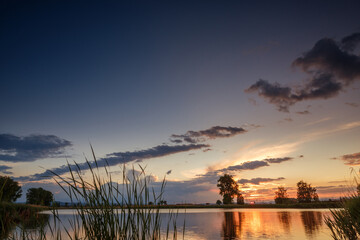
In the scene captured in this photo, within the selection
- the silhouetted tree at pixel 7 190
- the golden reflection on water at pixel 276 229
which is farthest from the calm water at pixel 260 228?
the silhouetted tree at pixel 7 190

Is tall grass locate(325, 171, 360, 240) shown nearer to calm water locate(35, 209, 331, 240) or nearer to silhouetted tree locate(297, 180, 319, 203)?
calm water locate(35, 209, 331, 240)

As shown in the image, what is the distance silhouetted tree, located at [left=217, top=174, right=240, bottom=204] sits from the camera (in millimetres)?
118075

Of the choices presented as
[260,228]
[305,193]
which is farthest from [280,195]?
[260,228]

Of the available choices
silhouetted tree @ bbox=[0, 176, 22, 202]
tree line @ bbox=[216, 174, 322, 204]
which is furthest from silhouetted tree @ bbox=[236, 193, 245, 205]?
silhouetted tree @ bbox=[0, 176, 22, 202]

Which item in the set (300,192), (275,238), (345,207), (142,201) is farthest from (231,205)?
(142,201)

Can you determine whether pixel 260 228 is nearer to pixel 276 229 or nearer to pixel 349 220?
pixel 276 229

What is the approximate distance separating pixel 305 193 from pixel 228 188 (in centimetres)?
3465

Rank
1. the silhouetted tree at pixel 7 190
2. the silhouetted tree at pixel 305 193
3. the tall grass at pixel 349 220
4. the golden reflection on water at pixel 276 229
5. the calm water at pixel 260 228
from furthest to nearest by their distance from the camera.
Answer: the silhouetted tree at pixel 305 193, the calm water at pixel 260 228, the golden reflection on water at pixel 276 229, the tall grass at pixel 349 220, the silhouetted tree at pixel 7 190

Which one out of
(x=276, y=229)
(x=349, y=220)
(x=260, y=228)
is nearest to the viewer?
(x=349, y=220)

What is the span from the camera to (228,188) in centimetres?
11875

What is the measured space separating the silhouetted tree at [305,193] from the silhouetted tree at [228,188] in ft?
93.2

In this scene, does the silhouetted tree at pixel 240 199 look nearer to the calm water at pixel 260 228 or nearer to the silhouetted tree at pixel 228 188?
the silhouetted tree at pixel 228 188

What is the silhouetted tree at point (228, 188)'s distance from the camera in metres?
118

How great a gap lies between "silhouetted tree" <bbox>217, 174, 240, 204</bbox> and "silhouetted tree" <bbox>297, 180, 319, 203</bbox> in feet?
93.2
